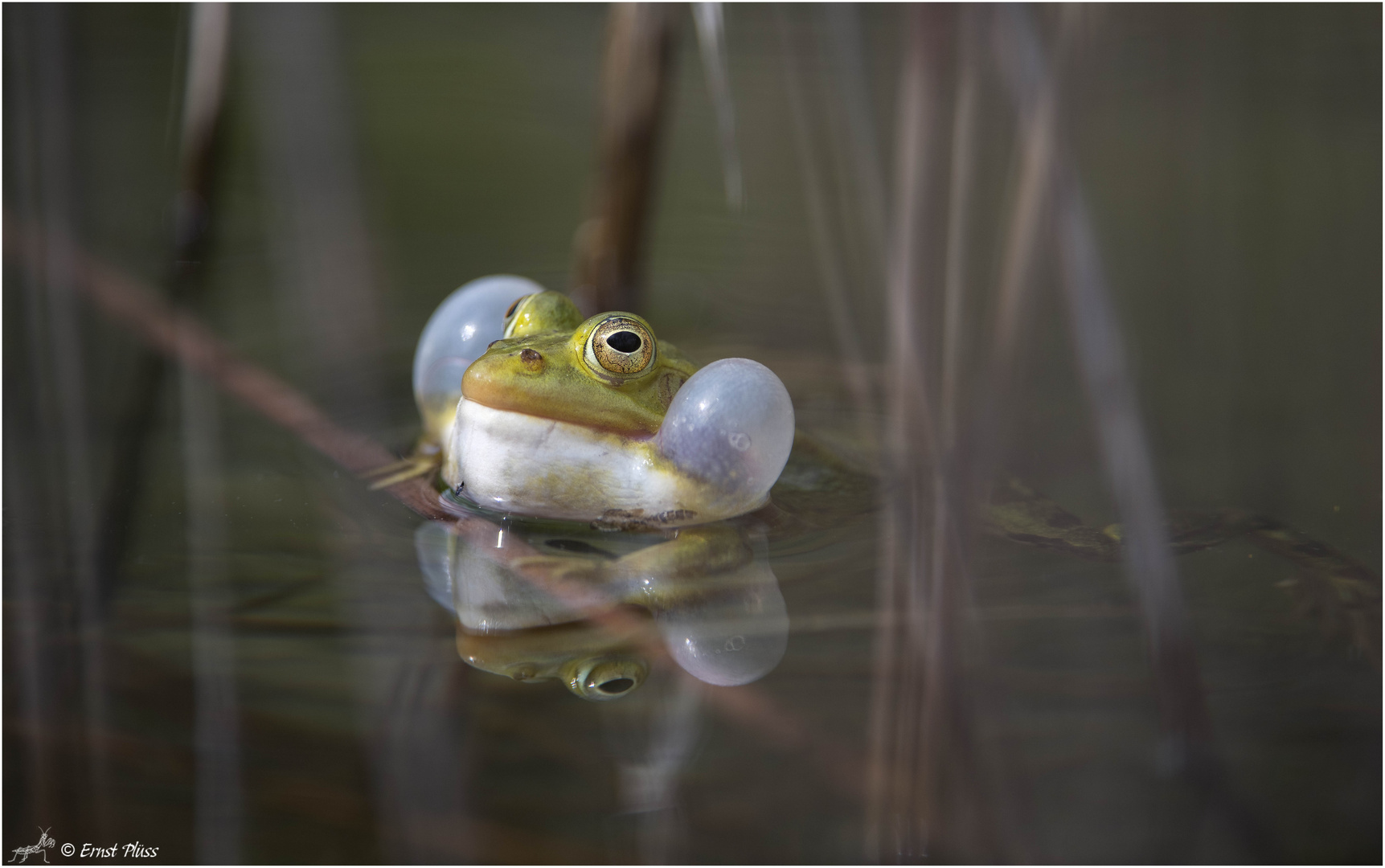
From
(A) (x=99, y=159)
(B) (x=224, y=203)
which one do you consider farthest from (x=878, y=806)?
(A) (x=99, y=159)

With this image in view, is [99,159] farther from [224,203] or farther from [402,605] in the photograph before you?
[402,605]

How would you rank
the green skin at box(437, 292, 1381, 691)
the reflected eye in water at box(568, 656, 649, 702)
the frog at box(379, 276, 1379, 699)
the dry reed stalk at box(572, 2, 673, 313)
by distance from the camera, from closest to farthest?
1. the reflected eye in water at box(568, 656, 649, 702)
2. the green skin at box(437, 292, 1381, 691)
3. the frog at box(379, 276, 1379, 699)
4. the dry reed stalk at box(572, 2, 673, 313)

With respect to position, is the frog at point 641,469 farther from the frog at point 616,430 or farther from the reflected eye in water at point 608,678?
the reflected eye in water at point 608,678

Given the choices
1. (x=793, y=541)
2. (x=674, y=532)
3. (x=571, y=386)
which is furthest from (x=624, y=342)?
(x=793, y=541)

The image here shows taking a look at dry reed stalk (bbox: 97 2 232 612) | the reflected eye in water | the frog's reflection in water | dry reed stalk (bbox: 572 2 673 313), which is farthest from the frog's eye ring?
dry reed stalk (bbox: 572 2 673 313)

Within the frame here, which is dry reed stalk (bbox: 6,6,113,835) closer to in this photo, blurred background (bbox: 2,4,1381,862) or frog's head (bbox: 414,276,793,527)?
blurred background (bbox: 2,4,1381,862)
